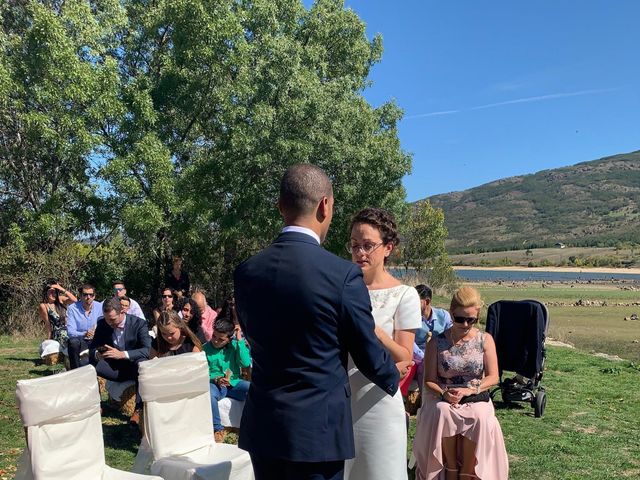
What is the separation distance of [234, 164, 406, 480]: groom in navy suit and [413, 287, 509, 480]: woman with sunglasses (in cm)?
239

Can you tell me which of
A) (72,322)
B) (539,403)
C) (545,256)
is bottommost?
(539,403)

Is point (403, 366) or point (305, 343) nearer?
point (305, 343)

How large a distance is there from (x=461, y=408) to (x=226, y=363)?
2884 mm

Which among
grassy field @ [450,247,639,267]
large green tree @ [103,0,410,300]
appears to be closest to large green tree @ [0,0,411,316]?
large green tree @ [103,0,410,300]

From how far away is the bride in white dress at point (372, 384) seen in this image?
10.1 ft

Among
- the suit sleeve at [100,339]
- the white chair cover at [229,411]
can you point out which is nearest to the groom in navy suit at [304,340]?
the white chair cover at [229,411]

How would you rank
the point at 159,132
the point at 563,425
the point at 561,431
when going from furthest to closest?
the point at 159,132
the point at 563,425
the point at 561,431

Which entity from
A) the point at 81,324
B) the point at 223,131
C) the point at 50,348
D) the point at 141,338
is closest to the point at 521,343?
the point at 141,338

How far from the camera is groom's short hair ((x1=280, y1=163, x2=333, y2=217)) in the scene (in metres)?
2.37

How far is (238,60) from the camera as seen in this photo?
17.8 m

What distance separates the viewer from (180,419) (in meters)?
4.90

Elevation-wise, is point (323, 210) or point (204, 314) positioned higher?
point (323, 210)

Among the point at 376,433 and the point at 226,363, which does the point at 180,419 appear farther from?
the point at 376,433

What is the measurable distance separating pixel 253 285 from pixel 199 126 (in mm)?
17459
